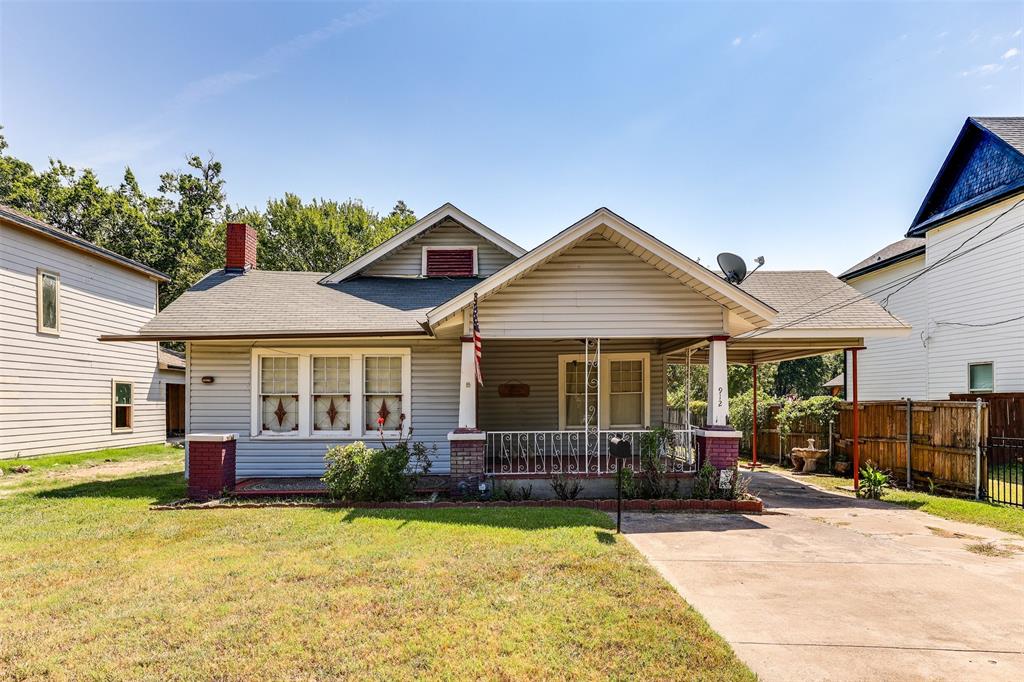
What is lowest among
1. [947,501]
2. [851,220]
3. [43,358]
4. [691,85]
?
[947,501]

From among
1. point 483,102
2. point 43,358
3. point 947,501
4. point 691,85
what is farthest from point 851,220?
point 43,358

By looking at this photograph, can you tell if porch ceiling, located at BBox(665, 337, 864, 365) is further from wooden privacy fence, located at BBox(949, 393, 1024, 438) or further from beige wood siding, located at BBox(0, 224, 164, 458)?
beige wood siding, located at BBox(0, 224, 164, 458)

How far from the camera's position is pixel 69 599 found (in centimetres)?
519

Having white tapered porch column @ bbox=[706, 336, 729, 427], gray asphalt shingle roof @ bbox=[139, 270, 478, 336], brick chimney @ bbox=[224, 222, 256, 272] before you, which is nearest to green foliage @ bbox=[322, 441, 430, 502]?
gray asphalt shingle roof @ bbox=[139, 270, 478, 336]

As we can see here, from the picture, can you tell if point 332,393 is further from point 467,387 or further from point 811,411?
point 811,411

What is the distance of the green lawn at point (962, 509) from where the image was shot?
8.43 m

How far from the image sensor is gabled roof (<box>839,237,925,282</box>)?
19656mm

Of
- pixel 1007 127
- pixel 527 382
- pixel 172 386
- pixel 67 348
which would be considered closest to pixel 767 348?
pixel 527 382

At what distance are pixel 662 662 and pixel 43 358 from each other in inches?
714

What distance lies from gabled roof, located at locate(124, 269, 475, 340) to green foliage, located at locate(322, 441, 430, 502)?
8.46 feet

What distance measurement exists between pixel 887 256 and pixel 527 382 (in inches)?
674

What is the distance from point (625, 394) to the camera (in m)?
13.0

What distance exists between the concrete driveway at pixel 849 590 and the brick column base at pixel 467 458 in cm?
262

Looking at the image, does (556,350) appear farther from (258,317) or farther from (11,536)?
(11,536)
